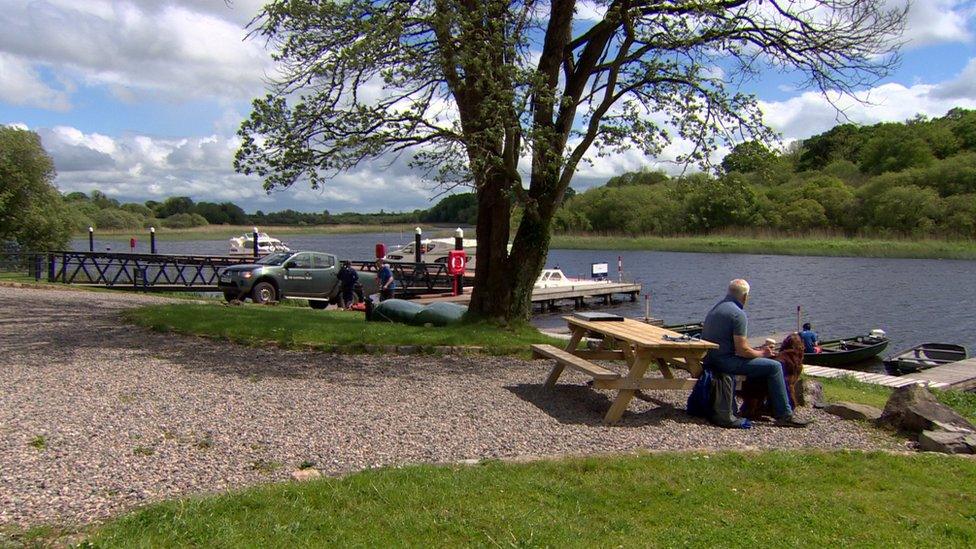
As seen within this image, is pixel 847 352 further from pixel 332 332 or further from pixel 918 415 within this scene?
pixel 332 332

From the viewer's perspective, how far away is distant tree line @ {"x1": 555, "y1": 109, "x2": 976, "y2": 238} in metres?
66.4

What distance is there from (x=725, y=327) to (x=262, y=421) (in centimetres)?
460

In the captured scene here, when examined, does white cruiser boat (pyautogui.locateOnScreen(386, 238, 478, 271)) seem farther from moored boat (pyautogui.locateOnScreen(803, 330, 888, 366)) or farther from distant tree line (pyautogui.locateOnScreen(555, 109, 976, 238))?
moored boat (pyautogui.locateOnScreen(803, 330, 888, 366))

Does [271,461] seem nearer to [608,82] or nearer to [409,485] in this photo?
[409,485]

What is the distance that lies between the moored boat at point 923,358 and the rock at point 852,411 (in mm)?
12226

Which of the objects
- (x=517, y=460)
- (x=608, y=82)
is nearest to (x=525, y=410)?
(x=517, y=460)

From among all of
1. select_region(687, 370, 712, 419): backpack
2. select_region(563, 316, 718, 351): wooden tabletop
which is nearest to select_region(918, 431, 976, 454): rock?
select_region(687, 370, 712, 419): backpack

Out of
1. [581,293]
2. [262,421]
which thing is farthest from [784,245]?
[262,421]

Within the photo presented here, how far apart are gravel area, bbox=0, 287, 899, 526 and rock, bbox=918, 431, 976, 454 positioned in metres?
0.36

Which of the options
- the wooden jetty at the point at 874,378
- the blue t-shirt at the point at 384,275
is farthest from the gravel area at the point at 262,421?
the blue t-shirt at the point at 384,275

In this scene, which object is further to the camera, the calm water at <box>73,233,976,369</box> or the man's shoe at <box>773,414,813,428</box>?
the calm water at <box>73,233,976,369</box>

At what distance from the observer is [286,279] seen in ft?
79.2

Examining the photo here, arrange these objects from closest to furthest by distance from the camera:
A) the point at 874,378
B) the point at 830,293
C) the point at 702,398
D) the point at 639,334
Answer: the point at 702,398
the point at 639,334
the point at 874,378
the point at 830,293

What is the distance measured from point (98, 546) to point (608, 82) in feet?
35.6
